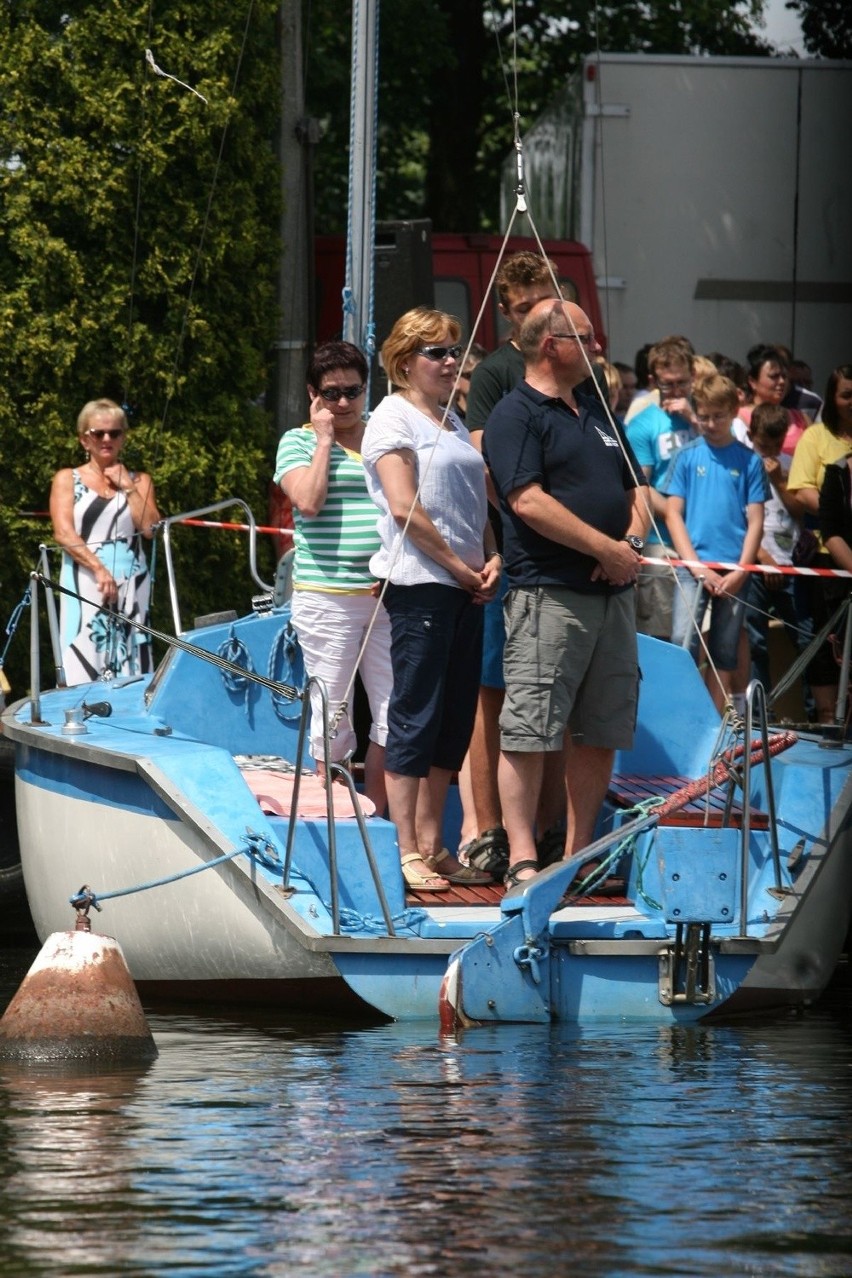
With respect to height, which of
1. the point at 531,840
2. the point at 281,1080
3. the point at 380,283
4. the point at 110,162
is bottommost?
the point at 281,1080

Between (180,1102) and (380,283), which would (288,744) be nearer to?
(180,1102)

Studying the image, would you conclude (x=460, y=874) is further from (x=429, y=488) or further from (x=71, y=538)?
(x=71, y=538)

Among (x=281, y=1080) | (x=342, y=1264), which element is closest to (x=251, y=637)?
(x=281, y=1080)

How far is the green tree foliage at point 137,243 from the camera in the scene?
13.9 m

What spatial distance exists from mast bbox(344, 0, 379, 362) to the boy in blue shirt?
1.94 metres

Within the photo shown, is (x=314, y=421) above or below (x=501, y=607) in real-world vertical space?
above

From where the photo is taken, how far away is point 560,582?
736cm

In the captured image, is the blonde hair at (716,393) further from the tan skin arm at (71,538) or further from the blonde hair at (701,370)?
the tan skin arm at (71,538)

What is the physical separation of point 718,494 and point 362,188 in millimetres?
2307

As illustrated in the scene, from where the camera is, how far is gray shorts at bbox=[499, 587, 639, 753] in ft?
24.0

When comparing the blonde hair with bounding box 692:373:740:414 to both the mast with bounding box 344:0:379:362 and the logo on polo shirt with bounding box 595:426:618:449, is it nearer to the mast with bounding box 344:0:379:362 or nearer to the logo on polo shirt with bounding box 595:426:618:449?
the mast with bounding box 344:0:379:362

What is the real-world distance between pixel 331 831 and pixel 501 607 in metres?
1.41

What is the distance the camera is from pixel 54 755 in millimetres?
8062

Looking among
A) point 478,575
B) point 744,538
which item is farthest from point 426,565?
point 744,538
